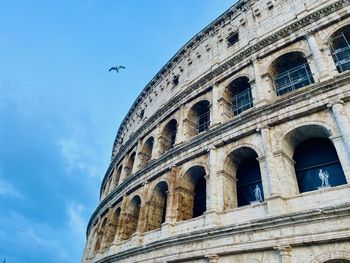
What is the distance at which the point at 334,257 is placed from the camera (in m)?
6.43

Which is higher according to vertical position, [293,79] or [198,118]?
[198,118]

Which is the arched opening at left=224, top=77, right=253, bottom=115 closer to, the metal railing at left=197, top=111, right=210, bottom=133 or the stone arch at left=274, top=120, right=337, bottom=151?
the metal railing at left=197, top=111, right=210, bottom=133

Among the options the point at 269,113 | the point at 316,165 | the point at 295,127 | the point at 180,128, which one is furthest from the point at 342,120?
the point at 180,128

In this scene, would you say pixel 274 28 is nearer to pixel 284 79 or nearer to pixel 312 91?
pixel 284 79

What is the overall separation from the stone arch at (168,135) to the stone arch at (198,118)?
134cm

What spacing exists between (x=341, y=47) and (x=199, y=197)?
8.11 m

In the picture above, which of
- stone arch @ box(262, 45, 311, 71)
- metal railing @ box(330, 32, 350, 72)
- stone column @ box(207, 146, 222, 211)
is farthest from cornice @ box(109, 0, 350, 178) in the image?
stone column @ box(207, 146, 222, 211)

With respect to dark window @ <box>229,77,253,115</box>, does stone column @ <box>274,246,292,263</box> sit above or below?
below

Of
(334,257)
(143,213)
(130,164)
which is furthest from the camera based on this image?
(130,164)

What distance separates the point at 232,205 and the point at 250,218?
4.37 ft

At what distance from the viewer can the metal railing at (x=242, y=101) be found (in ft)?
39.7

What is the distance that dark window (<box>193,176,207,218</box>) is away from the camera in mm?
11500

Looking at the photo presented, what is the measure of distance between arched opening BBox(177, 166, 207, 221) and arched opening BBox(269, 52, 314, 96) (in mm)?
4725

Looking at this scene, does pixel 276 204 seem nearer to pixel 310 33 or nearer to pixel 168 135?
pixel 310 33
